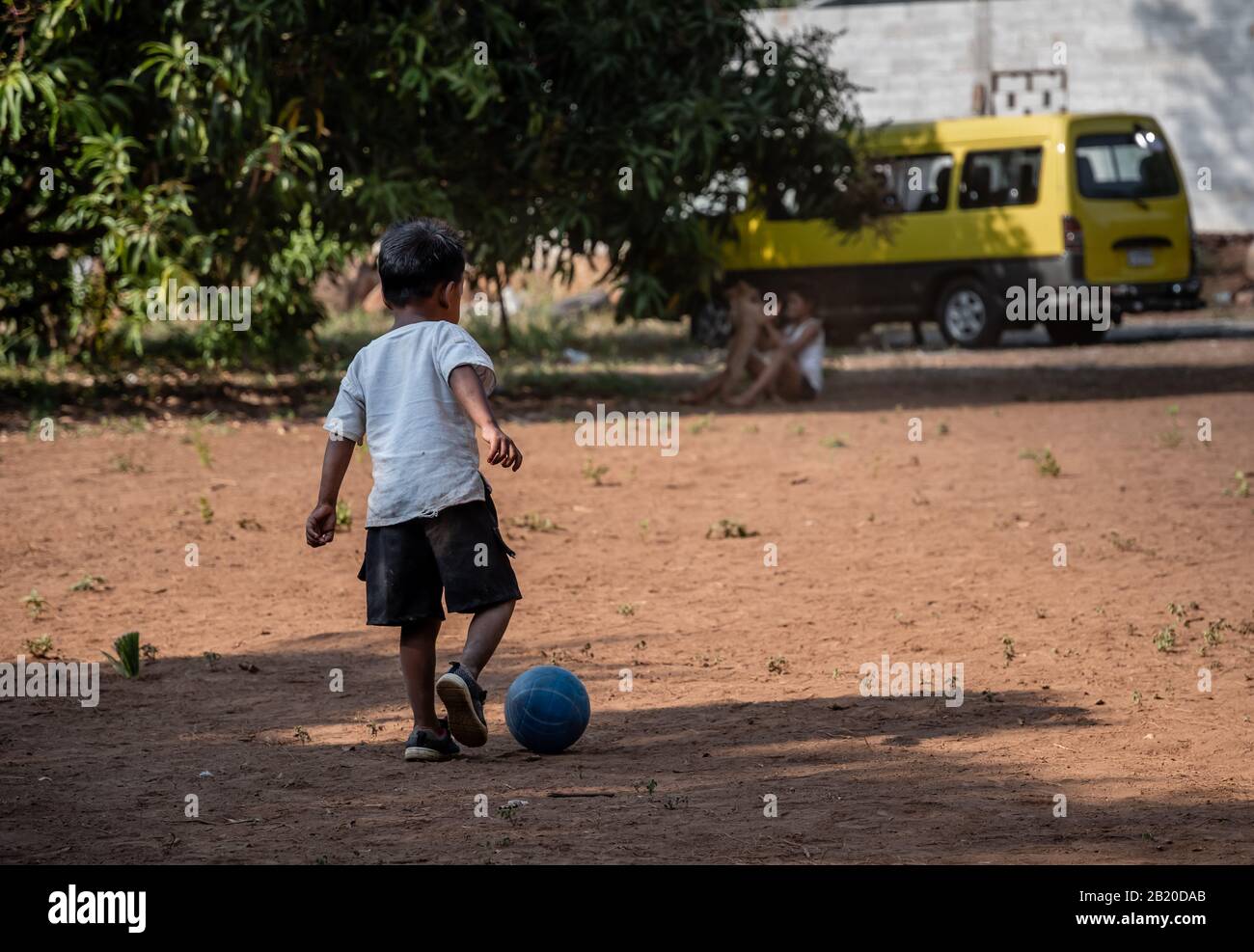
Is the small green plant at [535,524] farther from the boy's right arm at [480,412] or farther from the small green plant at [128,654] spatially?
the boy's right arm at [480,412]

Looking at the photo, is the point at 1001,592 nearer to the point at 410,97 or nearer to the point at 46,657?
the point at 46,657

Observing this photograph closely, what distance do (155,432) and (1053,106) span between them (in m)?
19.7

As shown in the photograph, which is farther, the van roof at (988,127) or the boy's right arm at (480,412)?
the van roof at (988,127)

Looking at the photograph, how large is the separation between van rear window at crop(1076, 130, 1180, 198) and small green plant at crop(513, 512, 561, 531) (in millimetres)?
10643

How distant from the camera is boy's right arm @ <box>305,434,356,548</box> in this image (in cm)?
485

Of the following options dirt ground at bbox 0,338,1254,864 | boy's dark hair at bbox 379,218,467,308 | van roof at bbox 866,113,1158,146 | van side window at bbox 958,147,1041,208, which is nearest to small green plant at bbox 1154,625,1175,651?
dirt ground at bbox 0,338,1254,864

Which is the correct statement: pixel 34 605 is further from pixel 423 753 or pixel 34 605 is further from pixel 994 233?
pixel 994 233

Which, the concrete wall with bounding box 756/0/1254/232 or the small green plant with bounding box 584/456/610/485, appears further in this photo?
the concrete wall with bounding box 756/0/1254/232

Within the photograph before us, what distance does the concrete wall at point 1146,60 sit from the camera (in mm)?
27156

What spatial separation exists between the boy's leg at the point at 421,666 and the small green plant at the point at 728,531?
3884 millimetres

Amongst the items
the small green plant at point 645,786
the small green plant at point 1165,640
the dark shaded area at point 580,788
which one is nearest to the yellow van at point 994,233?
the small green plant at point 1165,640

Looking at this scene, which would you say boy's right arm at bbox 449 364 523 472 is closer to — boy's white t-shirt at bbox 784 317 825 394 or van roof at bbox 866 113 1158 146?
boy's white t-shirt at bbox 784 317 825 394

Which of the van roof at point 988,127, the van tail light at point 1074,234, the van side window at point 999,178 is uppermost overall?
the van roof at point 988,127
